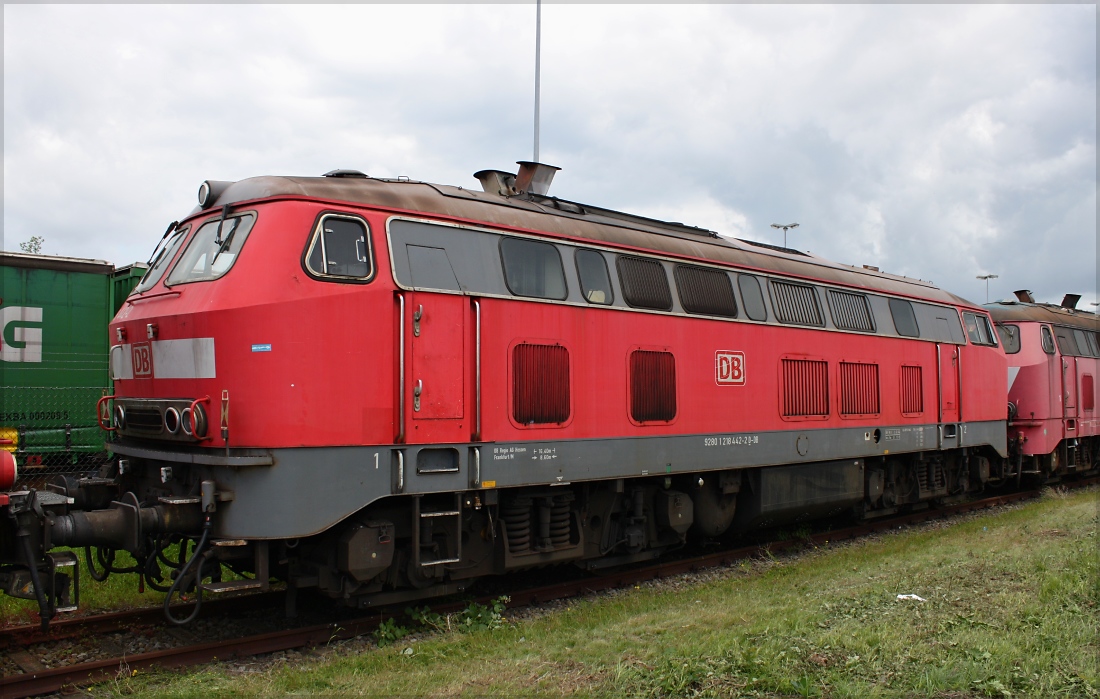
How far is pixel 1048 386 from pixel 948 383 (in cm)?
550

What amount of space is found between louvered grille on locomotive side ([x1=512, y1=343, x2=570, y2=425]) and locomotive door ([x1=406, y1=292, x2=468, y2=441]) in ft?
2.06

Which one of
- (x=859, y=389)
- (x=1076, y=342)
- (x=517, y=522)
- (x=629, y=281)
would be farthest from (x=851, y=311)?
(x=1076, y=342)

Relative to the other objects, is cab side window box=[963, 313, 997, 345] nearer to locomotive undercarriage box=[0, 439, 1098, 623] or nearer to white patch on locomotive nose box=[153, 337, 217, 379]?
locomotive undercarriage box=[0, 439, 1098, 623]

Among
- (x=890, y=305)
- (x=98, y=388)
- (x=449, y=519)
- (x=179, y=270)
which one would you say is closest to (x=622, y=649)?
(x=449, y=519)

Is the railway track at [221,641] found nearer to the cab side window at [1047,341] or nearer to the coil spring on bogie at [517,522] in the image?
the coil spring on bogie at [517,522]

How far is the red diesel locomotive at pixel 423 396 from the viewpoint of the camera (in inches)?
258

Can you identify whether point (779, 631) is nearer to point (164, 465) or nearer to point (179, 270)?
point (164, 465)

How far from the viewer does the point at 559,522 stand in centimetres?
858

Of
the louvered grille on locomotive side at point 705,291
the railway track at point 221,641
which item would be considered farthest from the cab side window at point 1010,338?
the louvered grille on locomotive side at point 705,291

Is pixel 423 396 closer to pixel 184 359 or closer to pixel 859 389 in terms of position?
pixel 184 359

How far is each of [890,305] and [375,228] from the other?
356 inches

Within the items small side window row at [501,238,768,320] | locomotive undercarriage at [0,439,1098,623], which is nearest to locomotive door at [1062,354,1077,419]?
locomotive undercarriage at [0,439,1098,623]

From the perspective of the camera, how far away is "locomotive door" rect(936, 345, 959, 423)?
1392 centimetres

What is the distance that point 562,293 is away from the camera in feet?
27.5
